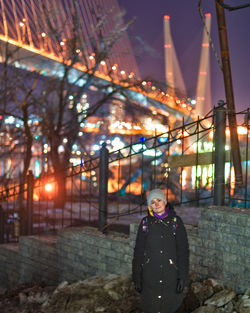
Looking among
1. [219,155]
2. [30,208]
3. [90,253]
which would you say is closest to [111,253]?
[90,253]

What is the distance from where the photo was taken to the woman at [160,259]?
10.5 feet

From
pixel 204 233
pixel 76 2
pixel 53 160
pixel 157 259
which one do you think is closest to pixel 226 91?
pixel 204 233

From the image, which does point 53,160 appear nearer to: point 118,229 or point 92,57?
point 92,57

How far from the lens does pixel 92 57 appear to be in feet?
55.0

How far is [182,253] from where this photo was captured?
3219 millimetres

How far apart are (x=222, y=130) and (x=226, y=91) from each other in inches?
65.9

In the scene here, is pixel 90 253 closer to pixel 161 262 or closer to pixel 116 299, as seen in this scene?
pixel 116 299

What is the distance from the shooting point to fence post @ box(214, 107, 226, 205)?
15.4 ft

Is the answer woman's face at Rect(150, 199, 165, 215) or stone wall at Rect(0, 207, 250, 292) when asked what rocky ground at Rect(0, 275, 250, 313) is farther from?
woman's face at Rect(150, 199, 165, 215)

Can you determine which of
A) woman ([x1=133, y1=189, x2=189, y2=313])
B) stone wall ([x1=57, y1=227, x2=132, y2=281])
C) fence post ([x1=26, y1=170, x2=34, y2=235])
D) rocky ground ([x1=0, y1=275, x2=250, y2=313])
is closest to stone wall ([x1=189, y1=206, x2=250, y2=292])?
rocky ground ([x1=0, y1=275, x2=250, y2=313])

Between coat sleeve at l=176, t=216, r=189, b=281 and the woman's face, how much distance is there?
211 mm

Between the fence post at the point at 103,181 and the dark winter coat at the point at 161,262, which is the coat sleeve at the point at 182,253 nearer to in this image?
Answer: the dark winter coat at the point at 161,262

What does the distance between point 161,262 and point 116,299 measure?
1.51 m

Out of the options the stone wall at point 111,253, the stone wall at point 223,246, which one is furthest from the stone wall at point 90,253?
the stone wall at point 223,246
